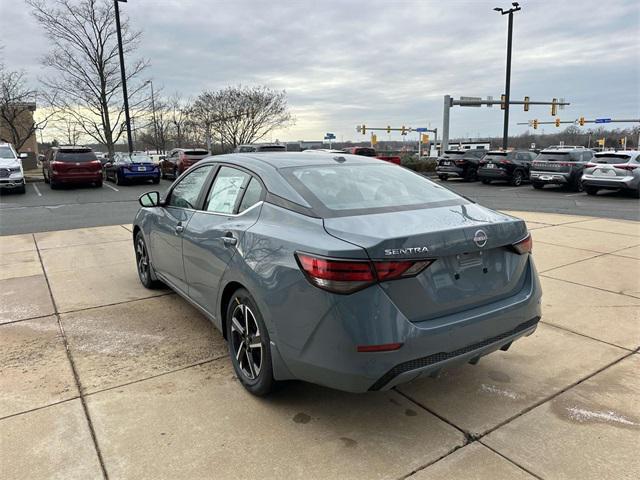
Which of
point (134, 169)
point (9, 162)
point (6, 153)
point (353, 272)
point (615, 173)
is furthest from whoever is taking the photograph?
point (134, 169)

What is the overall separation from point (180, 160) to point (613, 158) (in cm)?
1715

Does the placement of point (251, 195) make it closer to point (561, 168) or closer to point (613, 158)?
point (613, 158)

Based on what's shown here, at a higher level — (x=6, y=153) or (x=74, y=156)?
(x=6, y=153)

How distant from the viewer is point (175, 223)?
4.18 m

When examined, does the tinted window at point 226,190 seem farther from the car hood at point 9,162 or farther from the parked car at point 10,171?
the car hood at point 9,162

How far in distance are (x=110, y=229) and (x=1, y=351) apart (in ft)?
20.5

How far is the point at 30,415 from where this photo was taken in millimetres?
2947

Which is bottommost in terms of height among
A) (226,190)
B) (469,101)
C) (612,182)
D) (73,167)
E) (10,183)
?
(612,182)

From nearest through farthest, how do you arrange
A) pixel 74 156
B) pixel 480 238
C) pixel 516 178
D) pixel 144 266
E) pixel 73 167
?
1. pixel 480 238
2. pixel 144 266
3. pixel 73 167
4. pixel 74 156
5. pixel 516 178

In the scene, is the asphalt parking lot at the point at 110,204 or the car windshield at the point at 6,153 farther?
the car windshield at the point at 6,153

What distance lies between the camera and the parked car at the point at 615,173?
15.3 m

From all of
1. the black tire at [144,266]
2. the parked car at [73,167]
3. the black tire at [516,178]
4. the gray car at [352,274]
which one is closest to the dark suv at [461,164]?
the black tire at [516,178]

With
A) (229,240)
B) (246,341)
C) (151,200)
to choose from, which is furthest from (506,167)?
(246,341)

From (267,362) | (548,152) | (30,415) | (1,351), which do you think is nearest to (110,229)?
(1,351)
